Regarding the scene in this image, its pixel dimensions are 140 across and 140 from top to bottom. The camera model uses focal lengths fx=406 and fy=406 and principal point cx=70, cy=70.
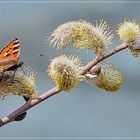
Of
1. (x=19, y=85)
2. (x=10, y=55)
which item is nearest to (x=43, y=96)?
(x=19, y=85)

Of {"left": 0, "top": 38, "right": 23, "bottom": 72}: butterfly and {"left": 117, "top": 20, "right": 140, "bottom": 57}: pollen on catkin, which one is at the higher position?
{"left": 0, "top": 38, "right": 23, "bottom": 72}: butterfly

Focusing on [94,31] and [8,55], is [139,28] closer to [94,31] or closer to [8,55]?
[94,31]

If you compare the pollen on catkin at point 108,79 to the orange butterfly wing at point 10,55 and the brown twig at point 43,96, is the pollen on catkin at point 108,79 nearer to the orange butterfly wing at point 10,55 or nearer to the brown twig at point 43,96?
the brown twig at point 43,96

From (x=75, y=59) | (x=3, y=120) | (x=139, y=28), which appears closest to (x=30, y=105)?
(x=3, y=120)

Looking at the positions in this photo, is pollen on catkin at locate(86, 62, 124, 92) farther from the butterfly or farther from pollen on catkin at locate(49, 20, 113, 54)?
the butterfly

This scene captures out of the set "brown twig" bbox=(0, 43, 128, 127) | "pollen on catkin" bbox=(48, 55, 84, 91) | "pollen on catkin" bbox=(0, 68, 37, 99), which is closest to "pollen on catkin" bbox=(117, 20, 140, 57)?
"brown twig" bbox=(0, 43, 128, 127)

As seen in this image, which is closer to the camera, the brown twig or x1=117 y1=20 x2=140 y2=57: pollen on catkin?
the brown twig

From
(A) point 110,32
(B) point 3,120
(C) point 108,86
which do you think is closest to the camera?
(B) point 3,120
